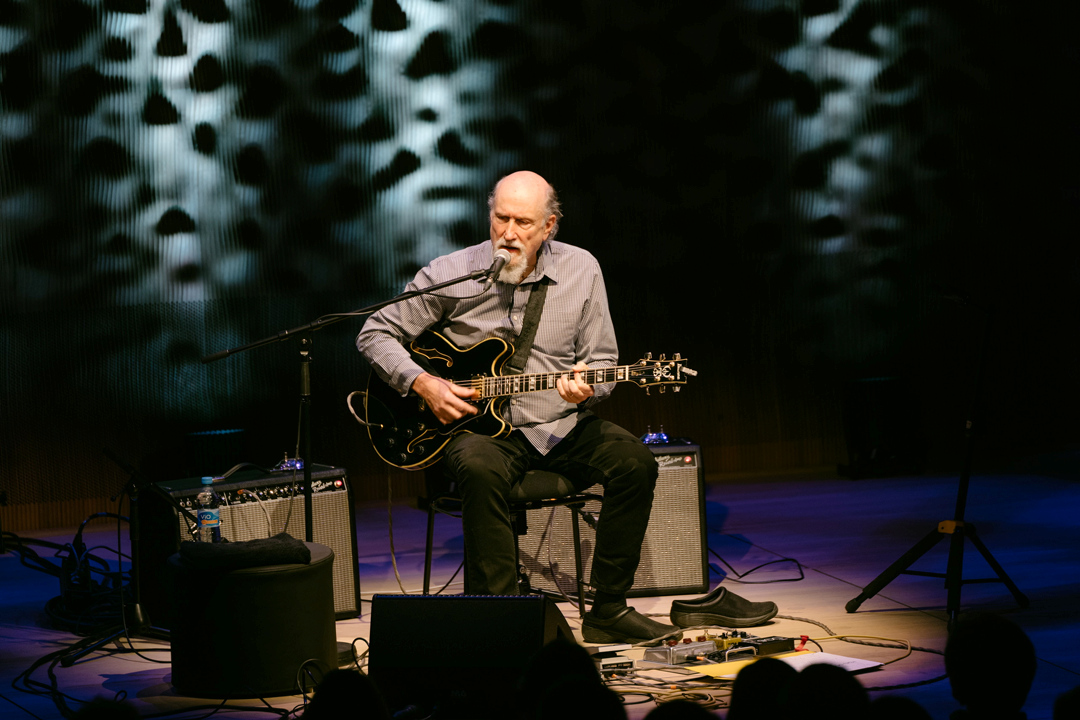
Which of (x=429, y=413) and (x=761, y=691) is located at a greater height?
(x=429, y=413)

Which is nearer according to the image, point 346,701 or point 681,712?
point 681,712

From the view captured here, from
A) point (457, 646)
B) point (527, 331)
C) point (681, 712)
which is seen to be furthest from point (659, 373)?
point (681, 712)

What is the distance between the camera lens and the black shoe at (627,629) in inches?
148

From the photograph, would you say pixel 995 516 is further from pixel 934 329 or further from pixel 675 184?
pixel 675 184

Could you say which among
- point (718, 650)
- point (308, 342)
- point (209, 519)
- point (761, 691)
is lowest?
point (718, 650)

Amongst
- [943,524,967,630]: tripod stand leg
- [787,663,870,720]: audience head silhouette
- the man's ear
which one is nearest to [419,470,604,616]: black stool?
the man's ear

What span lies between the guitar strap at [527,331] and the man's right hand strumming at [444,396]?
22 cm

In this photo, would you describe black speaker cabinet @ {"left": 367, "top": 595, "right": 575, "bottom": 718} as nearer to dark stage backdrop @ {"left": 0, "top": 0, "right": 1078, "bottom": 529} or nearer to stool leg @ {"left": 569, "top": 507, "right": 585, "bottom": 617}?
stool leg @ {"left": 569, "top": 507, "right": 585, "bottom": 617}

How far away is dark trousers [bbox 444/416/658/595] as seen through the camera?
12.1 feet

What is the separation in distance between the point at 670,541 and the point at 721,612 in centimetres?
54

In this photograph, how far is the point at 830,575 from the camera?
4.51 metres

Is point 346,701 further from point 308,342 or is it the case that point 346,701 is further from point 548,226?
point 548,226

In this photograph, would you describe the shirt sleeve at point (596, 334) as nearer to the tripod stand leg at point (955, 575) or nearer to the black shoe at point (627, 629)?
the black shoe at point (627, 629)

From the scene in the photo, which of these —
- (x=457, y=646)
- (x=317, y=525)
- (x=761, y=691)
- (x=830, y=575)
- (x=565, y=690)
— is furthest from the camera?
(x=830, y=575)
